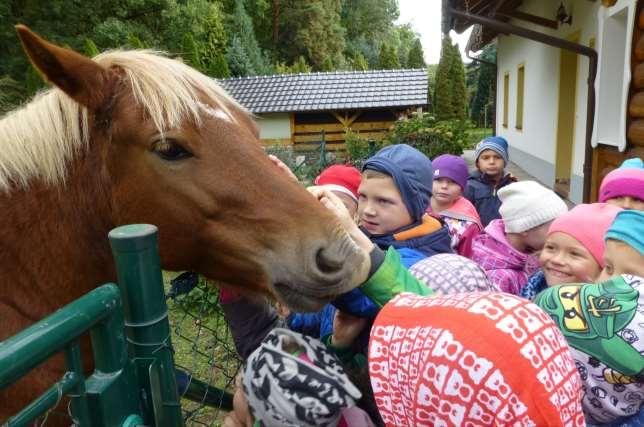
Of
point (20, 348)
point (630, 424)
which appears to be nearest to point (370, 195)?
point (630, 424)

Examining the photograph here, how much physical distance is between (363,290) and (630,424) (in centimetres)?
82

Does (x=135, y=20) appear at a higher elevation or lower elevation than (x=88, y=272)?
higher

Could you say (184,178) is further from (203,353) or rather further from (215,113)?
(203,353)

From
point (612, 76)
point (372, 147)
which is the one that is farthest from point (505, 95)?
point (612, 76)

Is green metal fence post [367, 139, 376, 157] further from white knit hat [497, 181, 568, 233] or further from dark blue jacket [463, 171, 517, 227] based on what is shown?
white knit hat [497, 181, 568, 233]

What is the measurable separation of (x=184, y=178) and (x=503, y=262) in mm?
1726

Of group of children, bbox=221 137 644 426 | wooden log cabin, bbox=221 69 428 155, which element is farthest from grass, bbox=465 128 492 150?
group of children, bbox=221 137 644 426

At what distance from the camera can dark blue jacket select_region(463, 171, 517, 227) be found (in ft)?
13.0

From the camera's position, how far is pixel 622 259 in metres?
1.40

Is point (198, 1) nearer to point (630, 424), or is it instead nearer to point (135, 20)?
point (135, 20)

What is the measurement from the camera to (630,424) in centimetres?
129

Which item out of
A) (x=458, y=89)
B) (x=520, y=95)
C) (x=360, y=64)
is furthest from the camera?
(x=360, y=64)

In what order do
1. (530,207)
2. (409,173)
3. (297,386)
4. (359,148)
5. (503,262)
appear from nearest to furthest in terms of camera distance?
(297,386), (409,173), (530,207), (503,262), (359,148)

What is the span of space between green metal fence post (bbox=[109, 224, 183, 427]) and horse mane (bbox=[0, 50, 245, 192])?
1.81ft
